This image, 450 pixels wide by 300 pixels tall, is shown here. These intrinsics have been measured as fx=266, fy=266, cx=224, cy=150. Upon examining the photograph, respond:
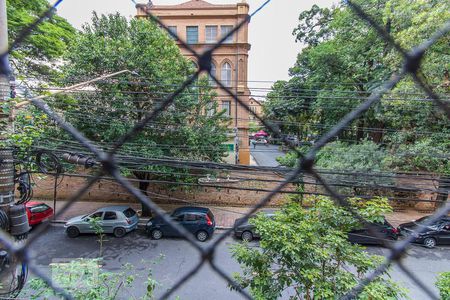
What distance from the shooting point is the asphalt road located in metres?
4.93

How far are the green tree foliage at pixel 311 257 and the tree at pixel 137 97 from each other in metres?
2.80

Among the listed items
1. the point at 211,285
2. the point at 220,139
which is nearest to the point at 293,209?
the point at 211,285

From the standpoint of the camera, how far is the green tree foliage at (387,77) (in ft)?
16.9

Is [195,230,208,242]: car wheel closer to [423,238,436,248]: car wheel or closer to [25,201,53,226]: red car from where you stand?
[25,201,53,226]: red car

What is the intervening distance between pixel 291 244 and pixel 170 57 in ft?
18.7

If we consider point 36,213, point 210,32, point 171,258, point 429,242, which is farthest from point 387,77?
point 36,213

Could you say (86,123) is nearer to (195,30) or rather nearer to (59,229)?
(59,229)

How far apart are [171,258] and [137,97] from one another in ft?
12.6

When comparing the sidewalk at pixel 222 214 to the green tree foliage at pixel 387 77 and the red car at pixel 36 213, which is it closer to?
the red car at pixel 36 213

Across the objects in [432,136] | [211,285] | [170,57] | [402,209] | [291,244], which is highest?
[170,57]

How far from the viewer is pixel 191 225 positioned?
687 centimetres

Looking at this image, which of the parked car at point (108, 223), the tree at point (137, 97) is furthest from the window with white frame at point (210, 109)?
the parked car at point (108, 223)

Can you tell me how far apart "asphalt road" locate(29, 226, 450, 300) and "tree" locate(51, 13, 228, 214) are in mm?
1499

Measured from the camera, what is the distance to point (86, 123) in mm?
6156
